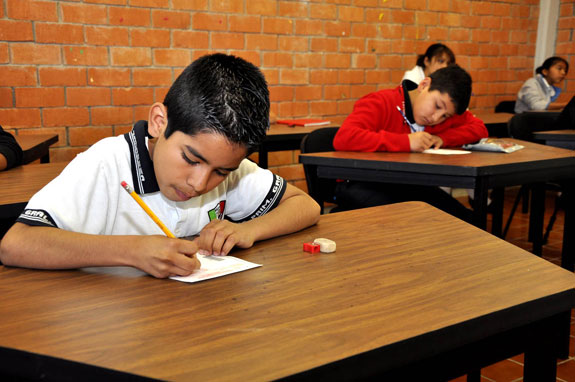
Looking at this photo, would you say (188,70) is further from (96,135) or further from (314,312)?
(96,135)

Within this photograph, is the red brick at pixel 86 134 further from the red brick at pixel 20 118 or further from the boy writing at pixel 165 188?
the boy writing at pixel 165 188

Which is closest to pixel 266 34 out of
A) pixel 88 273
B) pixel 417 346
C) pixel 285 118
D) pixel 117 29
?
pixel 285 118

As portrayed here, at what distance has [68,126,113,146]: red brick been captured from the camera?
3.27 meters

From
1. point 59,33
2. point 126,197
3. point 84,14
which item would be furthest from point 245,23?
point 126,197

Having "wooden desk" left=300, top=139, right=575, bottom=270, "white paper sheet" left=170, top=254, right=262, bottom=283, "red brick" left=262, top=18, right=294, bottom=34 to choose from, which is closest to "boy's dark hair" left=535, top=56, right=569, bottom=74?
"red brick" left=262, top=18, right=294, bottom=34

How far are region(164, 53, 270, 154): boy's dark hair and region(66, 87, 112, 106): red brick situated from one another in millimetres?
2339

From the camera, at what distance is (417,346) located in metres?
0.71

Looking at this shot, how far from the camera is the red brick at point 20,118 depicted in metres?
3.05

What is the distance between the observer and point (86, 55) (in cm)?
320

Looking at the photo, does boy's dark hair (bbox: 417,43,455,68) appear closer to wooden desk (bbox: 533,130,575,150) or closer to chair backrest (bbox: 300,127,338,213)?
wooden desk (bbox: 533,130,575,150)

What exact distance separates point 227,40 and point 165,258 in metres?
3.02

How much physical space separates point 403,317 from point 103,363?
0.39m

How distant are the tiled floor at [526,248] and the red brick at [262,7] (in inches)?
86.8

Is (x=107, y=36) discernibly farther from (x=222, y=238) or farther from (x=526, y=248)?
(x=526, y=248)
